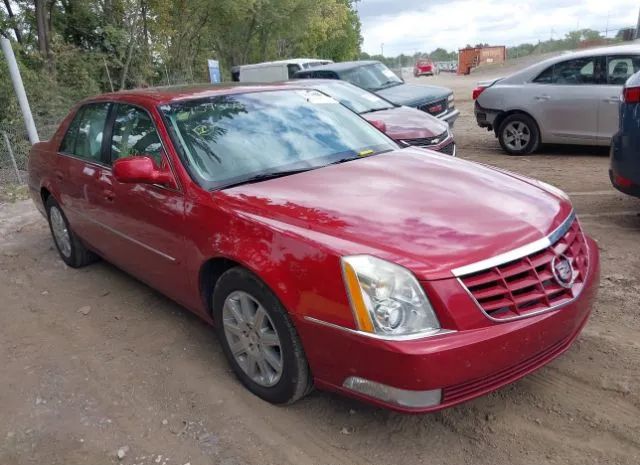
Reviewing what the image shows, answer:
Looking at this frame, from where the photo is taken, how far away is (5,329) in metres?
4.17

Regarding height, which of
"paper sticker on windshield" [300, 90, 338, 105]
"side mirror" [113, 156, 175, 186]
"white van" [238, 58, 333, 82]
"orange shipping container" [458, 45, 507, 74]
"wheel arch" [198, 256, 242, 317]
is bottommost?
"wheel arch" [198, 256, 242, 317]

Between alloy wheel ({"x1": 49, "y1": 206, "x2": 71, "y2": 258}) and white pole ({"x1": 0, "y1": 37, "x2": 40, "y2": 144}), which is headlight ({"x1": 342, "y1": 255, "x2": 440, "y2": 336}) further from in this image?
white pole ({"x1": 0, "y1": 37, "x2": 40, "y2": 144})

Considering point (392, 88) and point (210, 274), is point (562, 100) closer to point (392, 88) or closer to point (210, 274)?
point (392, 88)

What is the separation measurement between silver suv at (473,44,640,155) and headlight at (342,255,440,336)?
6.64 meters

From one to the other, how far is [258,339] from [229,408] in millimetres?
425

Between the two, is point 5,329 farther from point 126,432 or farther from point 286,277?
point 286,277

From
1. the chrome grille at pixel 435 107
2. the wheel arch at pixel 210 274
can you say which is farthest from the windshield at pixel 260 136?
the chrome grille at pixel 435 107

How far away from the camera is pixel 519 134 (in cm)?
870

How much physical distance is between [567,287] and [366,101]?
6.16m

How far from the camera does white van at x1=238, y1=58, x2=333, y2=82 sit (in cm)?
1878

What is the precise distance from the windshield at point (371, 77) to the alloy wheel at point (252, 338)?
8.44 metres

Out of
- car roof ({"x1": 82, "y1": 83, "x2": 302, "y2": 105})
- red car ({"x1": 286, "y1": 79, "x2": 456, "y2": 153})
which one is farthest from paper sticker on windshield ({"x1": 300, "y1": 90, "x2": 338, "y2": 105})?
red car ({"x1": 286, "y1": 79, "x2": 456, "y2": 153})

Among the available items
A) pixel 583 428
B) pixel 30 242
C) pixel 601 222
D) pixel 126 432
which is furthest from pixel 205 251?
pixel 30 242

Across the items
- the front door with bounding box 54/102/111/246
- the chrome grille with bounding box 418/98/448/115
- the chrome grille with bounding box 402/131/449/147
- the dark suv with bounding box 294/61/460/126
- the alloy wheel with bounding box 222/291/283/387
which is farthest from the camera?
the dark suv with bounding box 294/61/460/126
